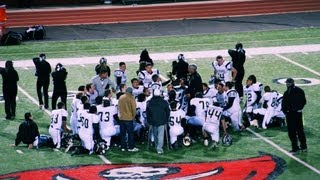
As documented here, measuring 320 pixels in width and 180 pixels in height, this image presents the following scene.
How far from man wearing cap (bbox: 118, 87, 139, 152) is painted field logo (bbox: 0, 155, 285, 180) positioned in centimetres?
109

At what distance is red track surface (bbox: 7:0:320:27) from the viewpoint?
40.7 m

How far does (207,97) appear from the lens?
23.5 metres

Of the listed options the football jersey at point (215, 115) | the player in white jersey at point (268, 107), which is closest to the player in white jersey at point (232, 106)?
the player in white jersey at point (268, 107)

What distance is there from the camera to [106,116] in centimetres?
2184

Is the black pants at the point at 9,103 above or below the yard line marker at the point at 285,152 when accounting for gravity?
above

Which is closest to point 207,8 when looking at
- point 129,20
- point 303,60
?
point 129,20

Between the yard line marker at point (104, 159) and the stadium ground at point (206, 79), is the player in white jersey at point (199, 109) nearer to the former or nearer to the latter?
the stadium ground at point (206, 79)

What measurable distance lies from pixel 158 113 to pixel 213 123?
1.50 meters

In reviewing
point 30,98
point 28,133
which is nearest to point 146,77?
point 30,98

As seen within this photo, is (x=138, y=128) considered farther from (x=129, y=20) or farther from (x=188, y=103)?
(x=129, y=20)

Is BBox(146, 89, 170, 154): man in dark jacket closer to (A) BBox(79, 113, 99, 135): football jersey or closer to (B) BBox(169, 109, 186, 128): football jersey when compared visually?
(B) BBox(169, 109, 186, 128): football jersey

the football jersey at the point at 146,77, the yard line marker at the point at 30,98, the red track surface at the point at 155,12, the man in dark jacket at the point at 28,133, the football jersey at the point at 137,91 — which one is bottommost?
the man in dark jacket at the point at 28,133

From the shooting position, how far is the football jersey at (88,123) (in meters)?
21.5

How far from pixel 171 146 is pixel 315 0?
23.8 metres
